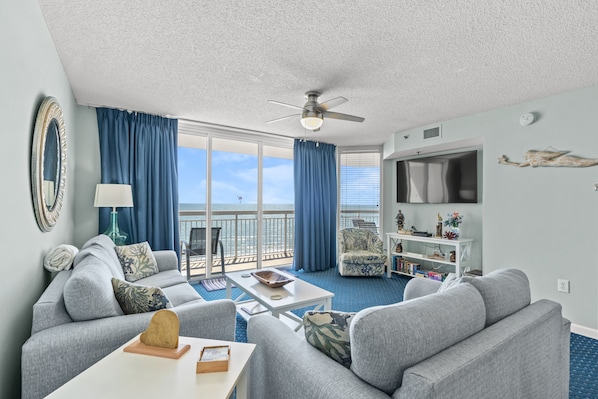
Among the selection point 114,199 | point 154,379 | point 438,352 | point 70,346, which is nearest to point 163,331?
point 154,379

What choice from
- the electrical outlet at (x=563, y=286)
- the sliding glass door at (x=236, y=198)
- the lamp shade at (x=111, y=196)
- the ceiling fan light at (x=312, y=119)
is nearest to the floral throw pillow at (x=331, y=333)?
the ceiling fan light at (x=312, y=119)

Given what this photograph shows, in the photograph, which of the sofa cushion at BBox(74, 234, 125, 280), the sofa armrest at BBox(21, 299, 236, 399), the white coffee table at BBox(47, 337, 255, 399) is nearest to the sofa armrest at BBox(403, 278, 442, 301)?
the white coffee table at BBox(47, 337, 255, 399)

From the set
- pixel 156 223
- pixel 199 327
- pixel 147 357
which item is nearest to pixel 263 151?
pixel 156 223

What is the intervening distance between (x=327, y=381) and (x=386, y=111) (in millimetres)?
3193

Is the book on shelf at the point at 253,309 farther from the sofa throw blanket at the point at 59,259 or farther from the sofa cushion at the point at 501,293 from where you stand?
the sofa cushion at the point at 501,293

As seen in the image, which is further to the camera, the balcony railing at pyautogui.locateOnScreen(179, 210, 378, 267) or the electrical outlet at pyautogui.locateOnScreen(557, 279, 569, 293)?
the balcony railing at pyautogui.locateOnScreen(179, 210, 378, 267)

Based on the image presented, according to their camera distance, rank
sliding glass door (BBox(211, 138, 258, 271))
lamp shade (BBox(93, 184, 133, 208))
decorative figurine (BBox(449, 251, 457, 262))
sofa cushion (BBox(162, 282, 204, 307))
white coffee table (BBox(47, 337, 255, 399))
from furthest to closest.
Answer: sliding glass door (BBox(211, 138, 258, 271))
decorative figurine (BBox(449, 251, 457, 262))
lamp shade (BBox(93, 184, 133, 208))
sofa cushion (BBox(162, 282, 204, 307))
white coffee table (BBox(47, 337, 255, 399))

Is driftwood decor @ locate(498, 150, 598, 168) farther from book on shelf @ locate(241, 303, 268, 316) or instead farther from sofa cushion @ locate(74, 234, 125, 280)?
sofa cushion @ locate(74, 234, 125, 280)

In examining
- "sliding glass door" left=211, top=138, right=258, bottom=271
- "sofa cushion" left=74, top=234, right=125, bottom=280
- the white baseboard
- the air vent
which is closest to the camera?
"sofa cushion" left=74, top=234, right=125, bottom=280

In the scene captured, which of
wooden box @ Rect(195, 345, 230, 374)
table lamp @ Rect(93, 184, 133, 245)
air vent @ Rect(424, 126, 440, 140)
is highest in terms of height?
air vent @ Rect(424, 126, 440, 140)

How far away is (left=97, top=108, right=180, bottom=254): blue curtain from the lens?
3475 mm

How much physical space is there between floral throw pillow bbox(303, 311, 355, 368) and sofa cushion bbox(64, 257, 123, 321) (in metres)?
1.10

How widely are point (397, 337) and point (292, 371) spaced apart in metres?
0.47

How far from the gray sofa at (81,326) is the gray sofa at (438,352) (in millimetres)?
375
